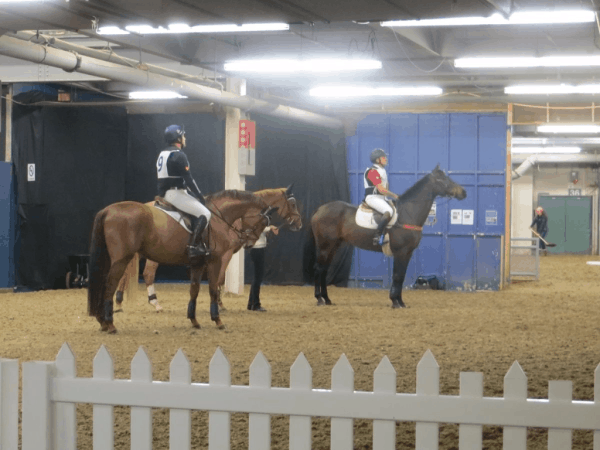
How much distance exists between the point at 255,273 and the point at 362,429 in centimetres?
736

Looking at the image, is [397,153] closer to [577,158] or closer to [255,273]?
[255,273]

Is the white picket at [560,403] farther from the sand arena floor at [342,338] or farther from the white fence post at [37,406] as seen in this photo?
the white fence post at [37,406]

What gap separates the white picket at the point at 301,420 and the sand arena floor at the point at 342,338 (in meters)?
1.54

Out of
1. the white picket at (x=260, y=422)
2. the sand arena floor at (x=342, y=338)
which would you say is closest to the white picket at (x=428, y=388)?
the white picket at (x=260, y=422)

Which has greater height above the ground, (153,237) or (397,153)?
(397,153)

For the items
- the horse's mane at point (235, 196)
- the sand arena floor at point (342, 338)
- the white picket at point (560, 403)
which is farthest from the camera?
the horse's mane at point (235, 196)

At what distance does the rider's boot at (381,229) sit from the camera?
13.1m

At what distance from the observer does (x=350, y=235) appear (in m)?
13.7

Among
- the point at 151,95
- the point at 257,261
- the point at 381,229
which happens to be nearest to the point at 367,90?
the point at 381,229

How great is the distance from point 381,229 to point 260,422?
10289 mm

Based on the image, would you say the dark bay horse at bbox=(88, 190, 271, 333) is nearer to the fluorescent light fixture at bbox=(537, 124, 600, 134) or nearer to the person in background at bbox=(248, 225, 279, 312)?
the person in background at bbox=(248, 225, 279, 312)

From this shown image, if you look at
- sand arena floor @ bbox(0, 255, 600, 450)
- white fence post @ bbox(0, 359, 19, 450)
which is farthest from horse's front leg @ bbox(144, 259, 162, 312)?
white fence post @ bbox(0, 359, 19, 450)

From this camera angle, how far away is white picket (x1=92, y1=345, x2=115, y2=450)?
A: 3.13 meters

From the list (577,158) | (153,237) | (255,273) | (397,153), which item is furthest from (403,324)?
(577,158)
